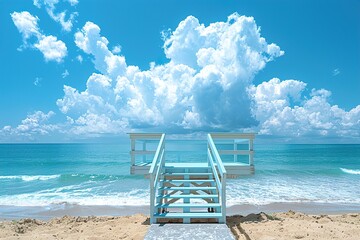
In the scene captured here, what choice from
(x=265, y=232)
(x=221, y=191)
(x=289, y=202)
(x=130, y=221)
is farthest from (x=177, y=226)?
(x=289, y=202)

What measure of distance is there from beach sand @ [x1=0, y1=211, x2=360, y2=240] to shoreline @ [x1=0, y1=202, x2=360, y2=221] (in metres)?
2.38

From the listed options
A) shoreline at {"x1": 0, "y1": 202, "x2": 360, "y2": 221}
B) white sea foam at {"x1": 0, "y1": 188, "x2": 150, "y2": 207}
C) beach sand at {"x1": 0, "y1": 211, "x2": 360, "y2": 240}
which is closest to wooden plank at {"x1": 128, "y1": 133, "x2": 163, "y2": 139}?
beach sand at {"x1": 0, "y1": 211, "x2": 360, "y2": 240}

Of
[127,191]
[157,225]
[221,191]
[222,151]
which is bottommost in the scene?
[127,191]

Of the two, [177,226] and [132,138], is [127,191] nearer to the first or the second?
[132,138]

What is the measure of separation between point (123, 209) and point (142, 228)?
5.46 metres

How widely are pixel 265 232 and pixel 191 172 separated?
280cm

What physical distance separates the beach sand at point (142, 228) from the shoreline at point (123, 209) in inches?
93.9

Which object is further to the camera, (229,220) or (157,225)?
(229,220)

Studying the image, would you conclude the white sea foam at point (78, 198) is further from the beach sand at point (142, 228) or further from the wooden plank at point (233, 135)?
the wooden plank at point (233, 135)

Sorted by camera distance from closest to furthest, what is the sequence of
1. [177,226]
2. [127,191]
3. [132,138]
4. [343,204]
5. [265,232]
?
[177,226] → [265,232] → [132,138] → [343,204] → [127,191]

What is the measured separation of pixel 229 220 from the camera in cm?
932

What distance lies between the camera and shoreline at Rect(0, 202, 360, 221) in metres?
12.2

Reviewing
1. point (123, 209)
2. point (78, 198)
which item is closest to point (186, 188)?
point (123, 209)

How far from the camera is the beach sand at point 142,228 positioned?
7297mm
